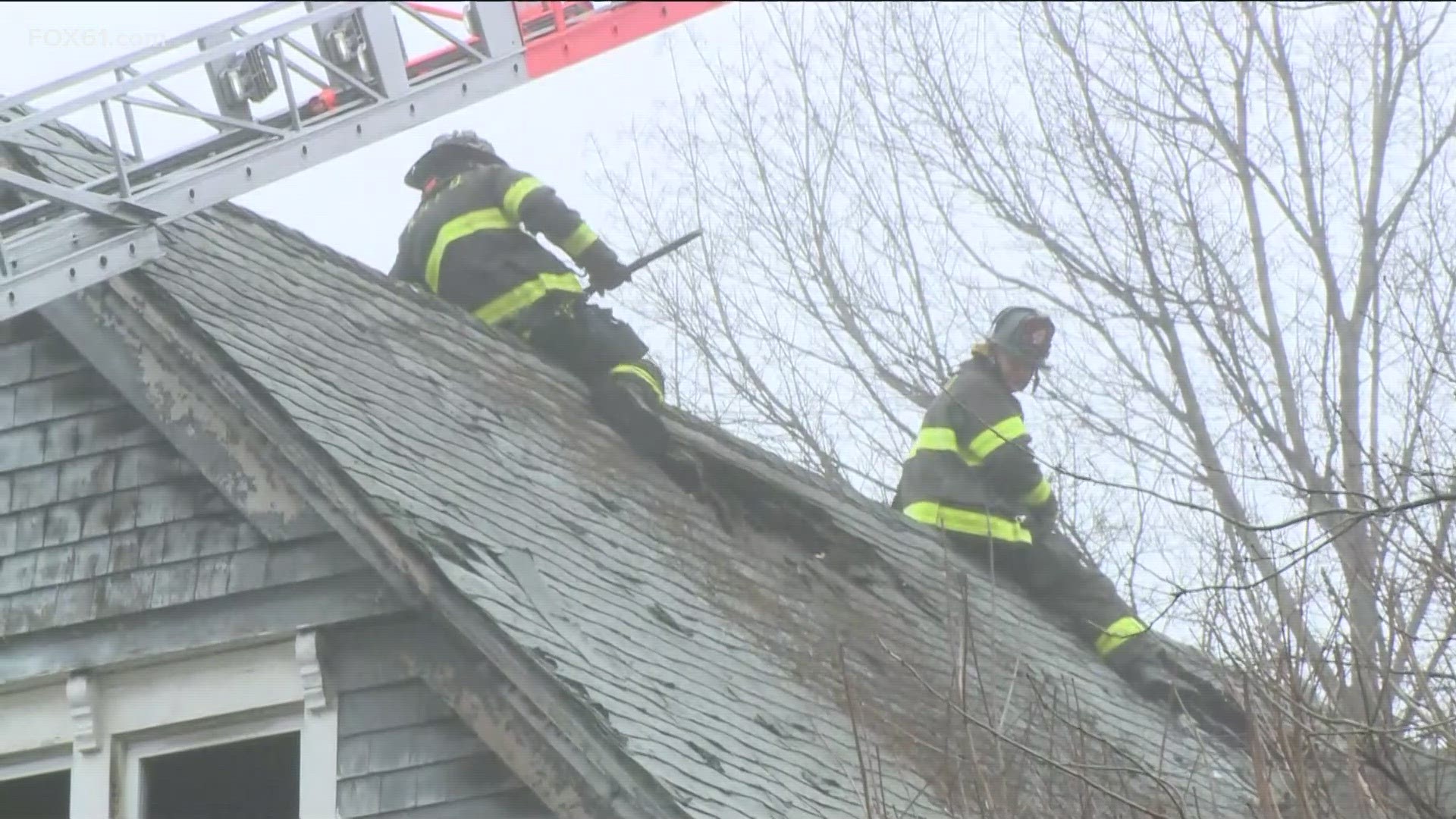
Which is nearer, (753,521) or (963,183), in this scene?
(753,521)

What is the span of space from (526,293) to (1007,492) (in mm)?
2655

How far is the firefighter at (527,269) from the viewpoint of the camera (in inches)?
373

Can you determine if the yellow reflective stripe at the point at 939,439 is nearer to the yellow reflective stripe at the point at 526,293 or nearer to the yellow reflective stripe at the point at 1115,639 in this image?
the yellow reflective stripe at the point at 1115,639

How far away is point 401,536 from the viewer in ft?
19.9

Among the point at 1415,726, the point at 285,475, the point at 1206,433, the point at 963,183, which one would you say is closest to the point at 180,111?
the point at 285,475

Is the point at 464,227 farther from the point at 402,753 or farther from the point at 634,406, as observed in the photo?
the point at 402,753

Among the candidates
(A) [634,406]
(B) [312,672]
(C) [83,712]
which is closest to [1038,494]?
(A) [634,406]

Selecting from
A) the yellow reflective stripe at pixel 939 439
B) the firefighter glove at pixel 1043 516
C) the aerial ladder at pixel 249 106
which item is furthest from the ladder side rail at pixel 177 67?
the firefighter glove at pixel 1043 516

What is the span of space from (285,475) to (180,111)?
70.4 inches

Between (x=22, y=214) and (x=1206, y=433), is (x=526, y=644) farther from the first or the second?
(x=1206, y=433)

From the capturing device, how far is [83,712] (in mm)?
6383

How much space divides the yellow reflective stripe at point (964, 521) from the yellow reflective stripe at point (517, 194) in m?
2.63

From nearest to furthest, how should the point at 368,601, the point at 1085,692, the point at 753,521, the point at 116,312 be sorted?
the point at 368,601 < the point at 116,312 < the point at 753,521 < the point at 1085,692

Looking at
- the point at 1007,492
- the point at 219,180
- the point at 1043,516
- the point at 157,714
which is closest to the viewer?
the point at 157,714
